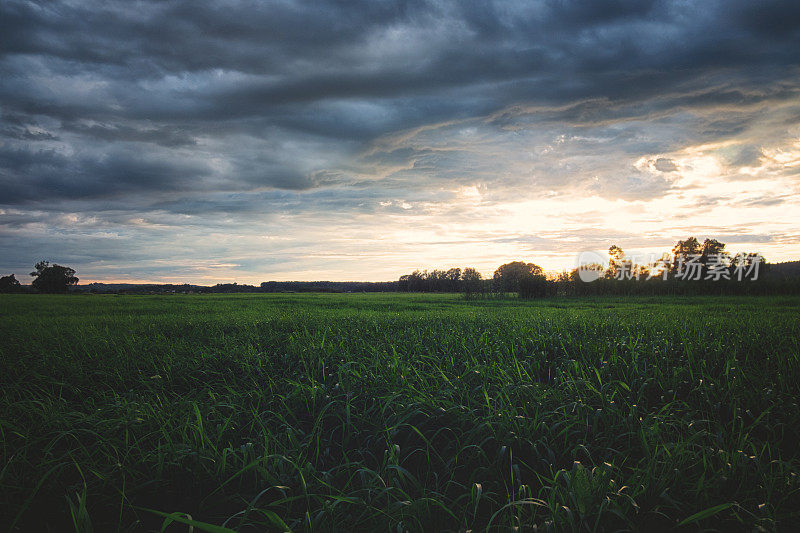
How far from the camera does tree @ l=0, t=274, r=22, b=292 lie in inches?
2413

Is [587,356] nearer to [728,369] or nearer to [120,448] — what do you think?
[728,369]

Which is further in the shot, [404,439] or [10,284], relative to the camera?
[10,284]

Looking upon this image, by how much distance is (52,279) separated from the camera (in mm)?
67250

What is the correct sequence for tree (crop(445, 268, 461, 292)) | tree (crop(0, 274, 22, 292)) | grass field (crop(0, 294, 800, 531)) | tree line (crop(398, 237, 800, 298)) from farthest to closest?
tree (crop(445, 268, 461, 292))
tree (crop(0, 274, 22, 292))
tree line (crop(398, 237, 800, 298))
grass field (crop(0, 294, 800, 531))

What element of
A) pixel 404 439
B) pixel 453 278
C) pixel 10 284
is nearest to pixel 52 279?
pixel 10 284

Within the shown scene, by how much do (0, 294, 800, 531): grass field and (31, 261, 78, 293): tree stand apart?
272 ft

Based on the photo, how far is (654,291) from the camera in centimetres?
3456

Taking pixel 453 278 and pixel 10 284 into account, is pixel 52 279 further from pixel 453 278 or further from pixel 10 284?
pixel 453 278

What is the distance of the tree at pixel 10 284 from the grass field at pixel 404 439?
80.2 meters

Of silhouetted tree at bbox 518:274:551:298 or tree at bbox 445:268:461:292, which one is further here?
tree at bbox 445:268:461:292

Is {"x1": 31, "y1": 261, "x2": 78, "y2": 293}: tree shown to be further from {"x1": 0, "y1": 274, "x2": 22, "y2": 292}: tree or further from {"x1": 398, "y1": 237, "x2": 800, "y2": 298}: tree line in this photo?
{"x1": 398, "y1": 237, "x2": 800, "y2": 298}: tree line

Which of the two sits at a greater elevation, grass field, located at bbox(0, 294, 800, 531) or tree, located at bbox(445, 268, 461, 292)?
tree, located at bbox(445, 268, 461, 292)

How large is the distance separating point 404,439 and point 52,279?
294 feet

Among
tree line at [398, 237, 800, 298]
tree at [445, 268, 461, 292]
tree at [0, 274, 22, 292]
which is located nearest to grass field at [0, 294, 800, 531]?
tree line at [398, 237, 800, 298]
